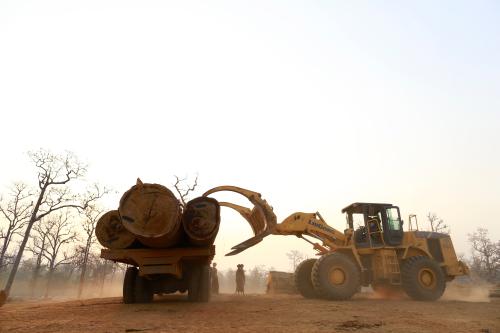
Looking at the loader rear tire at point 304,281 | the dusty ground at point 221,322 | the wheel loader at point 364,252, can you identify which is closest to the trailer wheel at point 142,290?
the dusty ground at point 221,322

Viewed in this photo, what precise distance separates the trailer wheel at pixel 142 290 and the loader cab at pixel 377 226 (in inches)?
292

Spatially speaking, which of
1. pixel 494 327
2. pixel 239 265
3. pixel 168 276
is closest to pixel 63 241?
pixel 239 265

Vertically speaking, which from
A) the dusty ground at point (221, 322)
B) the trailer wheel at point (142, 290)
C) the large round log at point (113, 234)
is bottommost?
the dusty ground at point (221, 322)

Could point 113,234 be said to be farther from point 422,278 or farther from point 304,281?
point 422,278

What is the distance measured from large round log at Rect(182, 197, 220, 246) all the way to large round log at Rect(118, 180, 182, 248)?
0.39 meters

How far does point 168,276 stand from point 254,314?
2.79m

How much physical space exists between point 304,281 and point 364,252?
91.3 inches

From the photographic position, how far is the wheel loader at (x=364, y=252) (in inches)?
413

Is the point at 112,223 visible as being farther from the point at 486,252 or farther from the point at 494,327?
the point at 486,252

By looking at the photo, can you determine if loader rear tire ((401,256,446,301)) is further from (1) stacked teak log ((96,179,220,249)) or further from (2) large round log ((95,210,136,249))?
(2) large round log ((95,210,136,249))

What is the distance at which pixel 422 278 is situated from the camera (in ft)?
37.9

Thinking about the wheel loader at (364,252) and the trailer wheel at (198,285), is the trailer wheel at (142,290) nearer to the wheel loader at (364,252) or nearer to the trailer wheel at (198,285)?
the trailer wheel at (198,285)

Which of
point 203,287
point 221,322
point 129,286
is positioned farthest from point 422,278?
point 129,286

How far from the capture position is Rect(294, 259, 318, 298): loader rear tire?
11.4 meters
